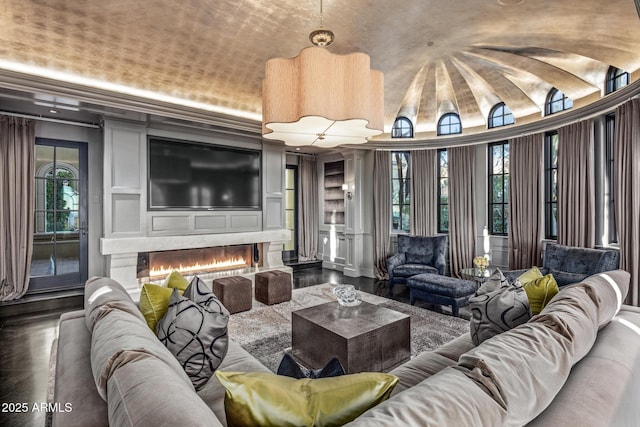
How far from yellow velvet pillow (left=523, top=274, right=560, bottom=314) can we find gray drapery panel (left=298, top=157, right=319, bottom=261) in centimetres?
584

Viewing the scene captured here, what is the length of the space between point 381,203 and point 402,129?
5.42ft

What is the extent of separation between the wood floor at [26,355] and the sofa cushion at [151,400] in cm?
184

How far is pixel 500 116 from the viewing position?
593 centimetres

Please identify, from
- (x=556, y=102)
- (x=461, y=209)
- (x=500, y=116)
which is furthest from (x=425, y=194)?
(x=556, y=102)

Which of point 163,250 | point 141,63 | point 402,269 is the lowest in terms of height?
point 402,269

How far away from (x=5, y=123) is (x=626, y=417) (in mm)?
6443

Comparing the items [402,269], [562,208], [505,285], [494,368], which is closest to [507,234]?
[562,208]

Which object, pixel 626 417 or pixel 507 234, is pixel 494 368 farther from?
pixel 507 234

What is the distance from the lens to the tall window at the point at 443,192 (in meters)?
6.48

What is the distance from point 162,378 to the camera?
979 mm

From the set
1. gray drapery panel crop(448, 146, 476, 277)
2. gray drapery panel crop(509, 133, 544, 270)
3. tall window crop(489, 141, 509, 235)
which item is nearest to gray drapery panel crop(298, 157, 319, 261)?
gray drapery panel crop(448, 146, 476, 277)

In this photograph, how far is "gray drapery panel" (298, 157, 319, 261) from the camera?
7590mm

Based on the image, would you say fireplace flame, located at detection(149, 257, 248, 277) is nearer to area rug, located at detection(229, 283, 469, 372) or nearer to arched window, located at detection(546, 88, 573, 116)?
area rug, located at detection(229, 283, 469, 372)

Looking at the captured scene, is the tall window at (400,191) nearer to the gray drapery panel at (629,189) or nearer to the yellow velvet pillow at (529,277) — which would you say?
the gray drapery panel at (629,189)
